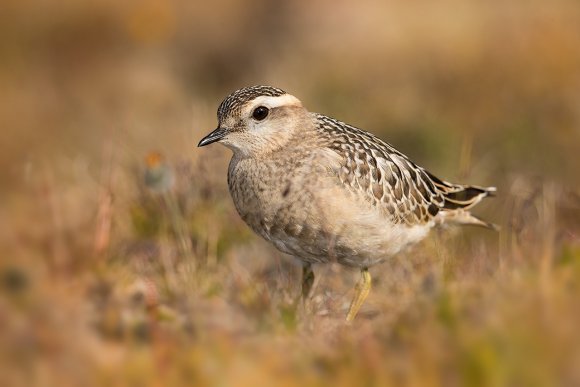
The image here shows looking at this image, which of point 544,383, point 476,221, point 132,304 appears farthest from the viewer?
point 476,221

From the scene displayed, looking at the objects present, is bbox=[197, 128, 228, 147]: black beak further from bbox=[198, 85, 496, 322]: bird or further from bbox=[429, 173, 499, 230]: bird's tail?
bbox=[429, 173, 499, 230]: bird's tail

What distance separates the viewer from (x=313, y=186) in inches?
265

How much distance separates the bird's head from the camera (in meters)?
7.01

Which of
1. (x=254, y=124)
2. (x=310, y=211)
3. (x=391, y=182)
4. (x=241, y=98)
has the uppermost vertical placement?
(x=241, y=98)

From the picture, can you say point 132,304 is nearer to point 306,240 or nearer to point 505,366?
point 306,240

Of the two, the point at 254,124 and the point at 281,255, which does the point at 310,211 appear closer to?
the point at 254,124

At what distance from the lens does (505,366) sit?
493 cm

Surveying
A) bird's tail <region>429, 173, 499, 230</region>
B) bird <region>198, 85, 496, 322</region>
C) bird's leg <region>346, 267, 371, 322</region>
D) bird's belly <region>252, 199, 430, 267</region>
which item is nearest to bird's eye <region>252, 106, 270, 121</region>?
bird <region>198, 85, 496, 322</region>

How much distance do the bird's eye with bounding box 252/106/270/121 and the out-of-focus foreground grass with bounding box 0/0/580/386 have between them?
44.8 inches

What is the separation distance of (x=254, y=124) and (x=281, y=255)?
6.39 feet

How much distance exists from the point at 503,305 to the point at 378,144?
8.61 ft

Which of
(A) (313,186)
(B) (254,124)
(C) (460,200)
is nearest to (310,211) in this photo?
(A) (313,186)

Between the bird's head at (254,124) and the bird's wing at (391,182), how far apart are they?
0.30 m

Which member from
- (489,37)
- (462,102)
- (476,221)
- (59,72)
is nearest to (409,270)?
(476,221)
